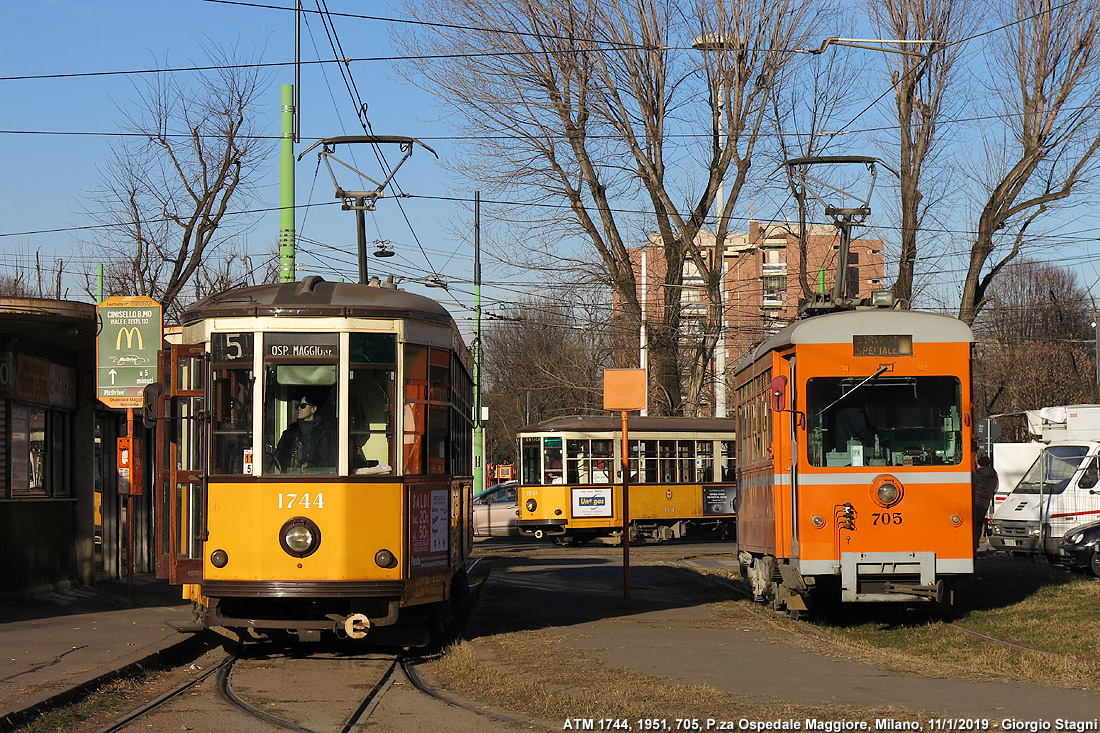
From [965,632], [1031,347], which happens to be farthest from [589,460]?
[1031,347]

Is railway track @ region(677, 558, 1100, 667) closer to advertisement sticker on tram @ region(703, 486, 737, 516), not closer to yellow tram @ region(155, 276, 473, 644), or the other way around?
yellow tram @ region(155, 276, 473, 644)

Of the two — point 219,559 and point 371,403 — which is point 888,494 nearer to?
point 371,403

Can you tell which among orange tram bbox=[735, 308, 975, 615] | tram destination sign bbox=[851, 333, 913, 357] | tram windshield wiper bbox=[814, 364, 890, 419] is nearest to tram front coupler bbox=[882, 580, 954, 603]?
orange tram bbox=[735, 308, 975, 615]

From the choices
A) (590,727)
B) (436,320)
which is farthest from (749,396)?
(590,727)

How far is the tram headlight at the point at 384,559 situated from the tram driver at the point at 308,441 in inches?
31.3

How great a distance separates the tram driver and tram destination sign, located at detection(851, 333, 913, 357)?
17.4 feet

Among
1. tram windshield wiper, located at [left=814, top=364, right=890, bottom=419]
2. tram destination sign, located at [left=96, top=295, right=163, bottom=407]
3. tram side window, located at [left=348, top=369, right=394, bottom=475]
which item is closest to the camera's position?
tram side window, located at [left=348, top=369, right=394, bottom=475]

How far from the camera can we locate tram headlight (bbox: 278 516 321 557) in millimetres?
10664

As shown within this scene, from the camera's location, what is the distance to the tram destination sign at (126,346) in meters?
14.6

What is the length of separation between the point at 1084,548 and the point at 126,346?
1518 cm

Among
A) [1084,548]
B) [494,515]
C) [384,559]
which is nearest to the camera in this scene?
[384,559]

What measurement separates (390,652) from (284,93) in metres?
10.2

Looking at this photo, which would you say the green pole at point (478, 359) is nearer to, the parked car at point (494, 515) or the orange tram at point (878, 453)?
the parked car at point (494, 515)

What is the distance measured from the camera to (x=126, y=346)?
1472 centimetres
